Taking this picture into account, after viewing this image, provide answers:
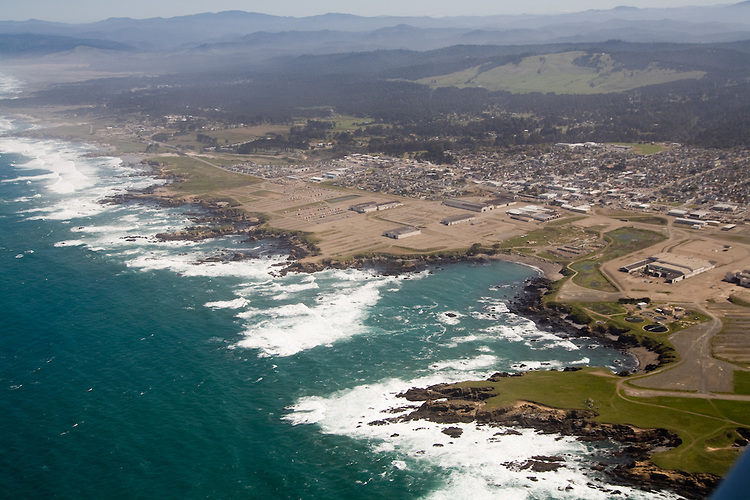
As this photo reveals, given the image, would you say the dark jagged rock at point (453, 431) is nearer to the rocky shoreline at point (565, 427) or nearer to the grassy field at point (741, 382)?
the rocky shoreline at point (565, 427)

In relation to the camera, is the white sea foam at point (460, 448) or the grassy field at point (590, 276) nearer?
the white sea foam at point (460, 448)

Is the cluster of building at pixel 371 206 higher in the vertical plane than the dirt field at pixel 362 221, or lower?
higher

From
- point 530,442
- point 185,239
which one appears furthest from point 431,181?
point 530,442

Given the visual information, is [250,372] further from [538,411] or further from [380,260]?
[380,260]

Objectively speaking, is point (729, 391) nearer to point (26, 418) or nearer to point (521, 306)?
point (521, 306)

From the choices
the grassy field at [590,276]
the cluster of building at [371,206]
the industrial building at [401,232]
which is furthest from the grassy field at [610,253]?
the cluster of building at [371,206]

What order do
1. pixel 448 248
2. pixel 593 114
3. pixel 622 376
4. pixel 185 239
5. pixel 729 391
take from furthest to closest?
pixel 593 114
pixel 185 239
pixel 448 248
pixel 622 376
pixel 729 391
